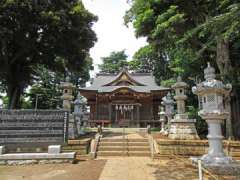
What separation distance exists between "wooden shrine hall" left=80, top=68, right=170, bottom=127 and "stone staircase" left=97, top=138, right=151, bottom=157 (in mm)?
10779

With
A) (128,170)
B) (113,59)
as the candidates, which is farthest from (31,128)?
(113,59)

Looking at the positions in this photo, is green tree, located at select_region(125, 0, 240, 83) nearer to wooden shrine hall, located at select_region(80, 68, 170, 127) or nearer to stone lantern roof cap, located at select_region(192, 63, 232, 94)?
stone lantern roof cap, located at select_region(192, 63, 232, 94)

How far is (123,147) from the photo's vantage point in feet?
33.3

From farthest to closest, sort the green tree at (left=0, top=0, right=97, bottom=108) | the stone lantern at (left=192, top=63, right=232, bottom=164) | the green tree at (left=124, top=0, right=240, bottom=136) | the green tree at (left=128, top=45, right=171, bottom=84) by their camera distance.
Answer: the green tree at (left=128, top=45, right=171, bottom=84)
the green tree at (left=0, top=0, right=97, bottom=108)
the green tree at (left=124, top=0, right=240, bottom=136)
the stone lantern at (left=192, top=63, right=232, bottom=164)

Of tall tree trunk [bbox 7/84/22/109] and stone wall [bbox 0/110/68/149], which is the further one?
tall tree trunk [bbox 7/84/22/109]

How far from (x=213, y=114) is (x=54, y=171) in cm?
524

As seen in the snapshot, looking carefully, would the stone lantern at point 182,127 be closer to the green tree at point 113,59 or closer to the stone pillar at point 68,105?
the stone pillar at point 68,105

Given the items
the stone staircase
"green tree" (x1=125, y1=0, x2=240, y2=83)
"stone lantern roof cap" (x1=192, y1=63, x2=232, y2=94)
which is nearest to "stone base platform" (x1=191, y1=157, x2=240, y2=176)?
"stone lantern roof cap" (x1=192, y1=63, x2=232, y2=94)

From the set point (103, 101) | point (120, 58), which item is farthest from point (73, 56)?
point (120, 58)

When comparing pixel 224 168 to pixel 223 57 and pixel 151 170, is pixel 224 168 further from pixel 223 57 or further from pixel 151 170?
pixel 223 57

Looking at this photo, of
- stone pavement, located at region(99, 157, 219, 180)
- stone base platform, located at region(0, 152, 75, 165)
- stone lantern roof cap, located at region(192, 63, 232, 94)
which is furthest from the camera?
stone base platform, located at region(0, 152, 75, 165)

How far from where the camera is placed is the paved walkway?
593cm

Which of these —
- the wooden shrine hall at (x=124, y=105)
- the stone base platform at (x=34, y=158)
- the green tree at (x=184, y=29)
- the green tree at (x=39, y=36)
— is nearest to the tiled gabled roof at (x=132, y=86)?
the wooden shrine hall at (x=124, y=105)

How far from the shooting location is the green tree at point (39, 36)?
1514 centimetres
